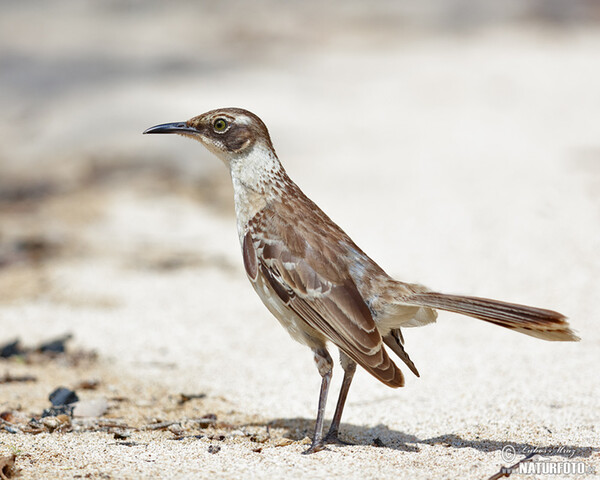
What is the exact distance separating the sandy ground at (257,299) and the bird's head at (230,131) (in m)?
1.65

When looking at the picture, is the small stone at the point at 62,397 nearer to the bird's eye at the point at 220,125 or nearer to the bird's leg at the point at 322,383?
the bird's leg at the point at 322,383

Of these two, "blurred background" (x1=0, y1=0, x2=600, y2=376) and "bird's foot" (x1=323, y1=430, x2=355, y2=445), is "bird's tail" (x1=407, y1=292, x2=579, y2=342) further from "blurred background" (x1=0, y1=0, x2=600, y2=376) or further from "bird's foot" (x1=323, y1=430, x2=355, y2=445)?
"blurred background" (x1=0, y1=0, x2=600, y2=376)

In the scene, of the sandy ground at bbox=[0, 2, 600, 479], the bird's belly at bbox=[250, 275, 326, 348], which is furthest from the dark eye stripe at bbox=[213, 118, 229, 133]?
the sandy ground at bbox=[0, 2, 600, 479]

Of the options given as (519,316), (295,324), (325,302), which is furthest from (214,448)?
(519,316)

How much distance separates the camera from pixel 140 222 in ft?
29.1

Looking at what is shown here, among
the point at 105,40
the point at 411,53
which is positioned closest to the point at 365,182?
the point at 411,53

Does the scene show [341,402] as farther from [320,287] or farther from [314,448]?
[320,287]

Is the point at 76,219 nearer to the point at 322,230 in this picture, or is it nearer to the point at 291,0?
the point at 322,230

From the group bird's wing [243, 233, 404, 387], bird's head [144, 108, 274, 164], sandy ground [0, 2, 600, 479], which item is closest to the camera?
bird's wing [243, 233, 404, 387]

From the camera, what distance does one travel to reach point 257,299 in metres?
7.14

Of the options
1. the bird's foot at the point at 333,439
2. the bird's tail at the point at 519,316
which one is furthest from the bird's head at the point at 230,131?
the bird's foot at the point at 333,439

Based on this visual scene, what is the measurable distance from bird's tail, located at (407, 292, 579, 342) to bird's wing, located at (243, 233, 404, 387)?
1.34 feet

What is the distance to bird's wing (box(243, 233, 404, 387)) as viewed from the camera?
412 cm

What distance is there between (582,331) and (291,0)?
53.7ft
